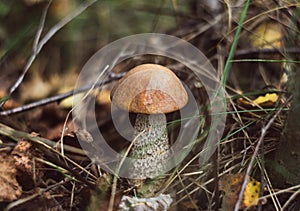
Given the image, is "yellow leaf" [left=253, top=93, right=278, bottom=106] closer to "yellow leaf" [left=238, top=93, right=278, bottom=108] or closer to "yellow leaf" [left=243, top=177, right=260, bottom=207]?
"yellow leaf" [left=238, top=93, right=278, bottom=108]

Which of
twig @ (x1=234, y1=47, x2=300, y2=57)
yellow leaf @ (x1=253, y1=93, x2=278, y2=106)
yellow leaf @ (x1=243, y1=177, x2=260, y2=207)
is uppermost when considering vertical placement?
twig @ (x1=234, y1=47, x2=300, y2=57)

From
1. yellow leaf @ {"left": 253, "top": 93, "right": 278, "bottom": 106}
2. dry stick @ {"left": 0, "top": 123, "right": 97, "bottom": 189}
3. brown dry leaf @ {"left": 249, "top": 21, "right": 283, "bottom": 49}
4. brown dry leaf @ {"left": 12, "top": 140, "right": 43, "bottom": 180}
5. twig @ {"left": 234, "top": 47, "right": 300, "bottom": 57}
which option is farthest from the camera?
brown dry leaf @ {"left": 249, "top": 21, "right": 283, "bottom": 49}

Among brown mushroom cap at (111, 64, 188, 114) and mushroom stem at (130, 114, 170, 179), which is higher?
brown mushroom cap at (111, 64, 188, 114)

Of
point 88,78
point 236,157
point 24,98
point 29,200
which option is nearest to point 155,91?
point 236,157

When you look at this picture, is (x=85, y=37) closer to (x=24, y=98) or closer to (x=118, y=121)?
(x=24, y=98)

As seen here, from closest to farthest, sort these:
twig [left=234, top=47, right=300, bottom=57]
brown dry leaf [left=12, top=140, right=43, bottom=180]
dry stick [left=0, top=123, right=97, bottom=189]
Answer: dry stick [left=0, top=123, right=97, bottom=189], brown dry leaf [left=12, top=140, right=43, bottom=180], twig [left=234, top=47, right=300, bottom=57]

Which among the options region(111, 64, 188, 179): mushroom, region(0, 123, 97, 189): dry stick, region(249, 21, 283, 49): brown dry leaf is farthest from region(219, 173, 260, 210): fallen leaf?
region(249, 21, 283, 49): brown dry leaf

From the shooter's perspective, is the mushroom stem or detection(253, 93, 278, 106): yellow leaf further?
detection(253, 93, 278, 106): yellow leaf

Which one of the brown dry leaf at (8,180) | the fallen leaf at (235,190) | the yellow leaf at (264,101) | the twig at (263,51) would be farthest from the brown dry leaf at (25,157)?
the twig at (263,51)
